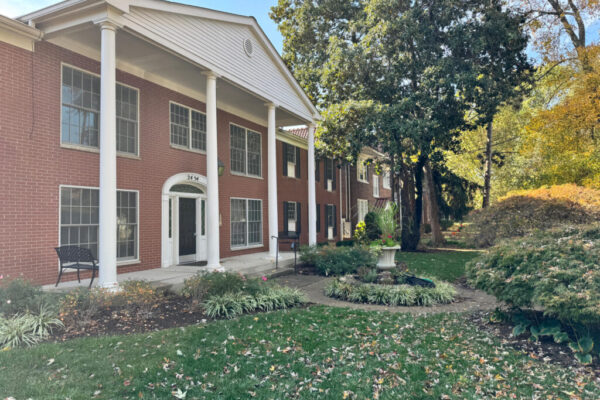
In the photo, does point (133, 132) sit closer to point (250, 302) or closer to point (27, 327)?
point (250, 302)

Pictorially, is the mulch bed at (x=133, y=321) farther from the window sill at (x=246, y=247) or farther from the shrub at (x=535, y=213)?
the shrub at (x=535, y=213)

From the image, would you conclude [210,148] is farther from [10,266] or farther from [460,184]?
[460,184]

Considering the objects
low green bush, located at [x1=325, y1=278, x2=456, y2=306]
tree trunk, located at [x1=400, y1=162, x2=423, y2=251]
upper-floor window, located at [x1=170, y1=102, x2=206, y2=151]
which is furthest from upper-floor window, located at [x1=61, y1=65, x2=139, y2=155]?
tree trunk, located at [x1=400, y1=162, x2=423, y2=251]

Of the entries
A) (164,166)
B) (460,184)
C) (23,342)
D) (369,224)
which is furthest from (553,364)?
(460,184)

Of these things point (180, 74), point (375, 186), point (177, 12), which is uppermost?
point (177, 12)

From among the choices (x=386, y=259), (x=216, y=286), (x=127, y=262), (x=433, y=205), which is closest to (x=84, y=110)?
(x=127, y=262)

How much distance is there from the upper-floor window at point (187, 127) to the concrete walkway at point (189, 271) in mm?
3550

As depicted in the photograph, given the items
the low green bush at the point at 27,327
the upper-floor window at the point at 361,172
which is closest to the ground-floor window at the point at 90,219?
the low green bush at the point at 27,327

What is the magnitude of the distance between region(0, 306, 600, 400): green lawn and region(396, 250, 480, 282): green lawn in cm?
549

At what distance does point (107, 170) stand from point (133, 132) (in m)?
3.31

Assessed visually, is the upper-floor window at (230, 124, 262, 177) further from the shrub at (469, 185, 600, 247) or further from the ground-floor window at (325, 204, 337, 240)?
the shrub at (469, 185, 600, 247)

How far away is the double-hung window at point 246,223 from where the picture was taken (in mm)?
13922

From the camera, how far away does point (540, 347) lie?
15.8ft

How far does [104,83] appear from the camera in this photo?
7031mm
